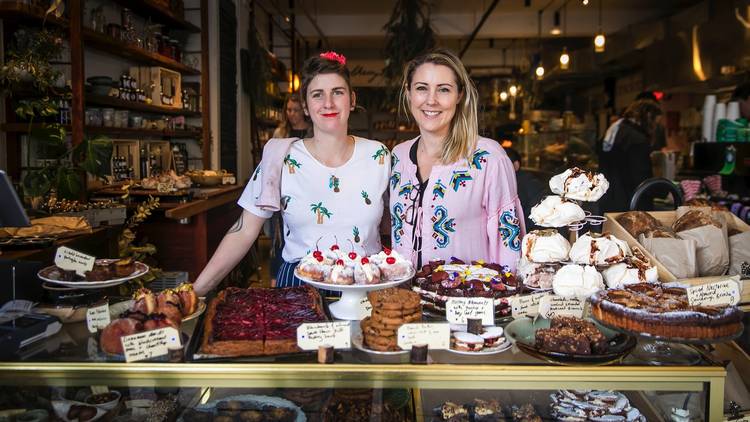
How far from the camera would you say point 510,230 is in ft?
8.82

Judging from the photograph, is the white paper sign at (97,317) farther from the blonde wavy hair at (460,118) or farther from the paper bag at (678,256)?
the paper bag at (678,256)

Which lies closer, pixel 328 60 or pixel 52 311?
pixel 52 311

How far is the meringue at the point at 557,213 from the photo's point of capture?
6.65 feet

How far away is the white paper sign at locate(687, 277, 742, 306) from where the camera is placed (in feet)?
5.80

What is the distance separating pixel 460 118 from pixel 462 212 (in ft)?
1.31

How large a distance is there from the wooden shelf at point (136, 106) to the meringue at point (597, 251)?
434cm

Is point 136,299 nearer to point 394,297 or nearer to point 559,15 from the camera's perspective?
point 394,297

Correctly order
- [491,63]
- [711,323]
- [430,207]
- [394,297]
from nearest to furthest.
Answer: [711,323] < [394,297] < [430,207] < [491,63]

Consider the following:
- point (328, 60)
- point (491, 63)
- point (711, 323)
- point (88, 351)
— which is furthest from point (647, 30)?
point (88, 351)

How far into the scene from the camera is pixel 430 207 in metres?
2.68

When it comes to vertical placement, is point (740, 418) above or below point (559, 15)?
below

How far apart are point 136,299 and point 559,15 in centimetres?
1004

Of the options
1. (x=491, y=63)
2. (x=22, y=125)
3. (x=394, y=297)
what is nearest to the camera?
(x=394, y=297)

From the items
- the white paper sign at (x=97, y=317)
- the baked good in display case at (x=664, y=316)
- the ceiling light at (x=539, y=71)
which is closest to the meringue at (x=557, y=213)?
the baked good in display case at (x=664, y=316)
